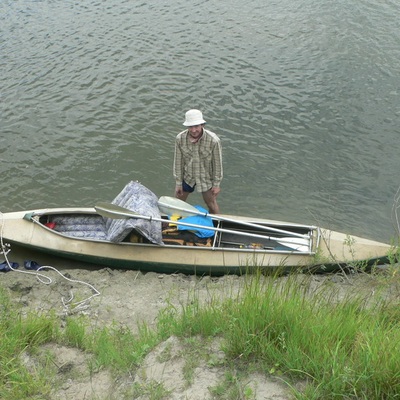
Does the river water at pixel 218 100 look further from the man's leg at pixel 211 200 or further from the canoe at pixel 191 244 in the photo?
the canoe at pixel 191 244

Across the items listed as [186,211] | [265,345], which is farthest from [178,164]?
[265,345]

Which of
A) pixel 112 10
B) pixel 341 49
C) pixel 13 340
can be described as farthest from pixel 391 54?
pixel 13 340

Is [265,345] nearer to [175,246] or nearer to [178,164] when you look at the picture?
[175,246]

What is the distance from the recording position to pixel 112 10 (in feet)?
59.2

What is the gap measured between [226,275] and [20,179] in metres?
5.56

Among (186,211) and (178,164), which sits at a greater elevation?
(178,164)

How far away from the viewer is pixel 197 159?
8656 mm

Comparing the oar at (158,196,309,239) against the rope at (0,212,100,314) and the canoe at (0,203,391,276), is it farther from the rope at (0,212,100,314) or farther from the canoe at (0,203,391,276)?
the rope at (0,212,100,314)

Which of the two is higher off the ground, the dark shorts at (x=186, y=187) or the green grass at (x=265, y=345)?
the dark shorts at (x=186, y=187)

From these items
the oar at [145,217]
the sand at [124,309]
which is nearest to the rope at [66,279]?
the sand at [124,309]

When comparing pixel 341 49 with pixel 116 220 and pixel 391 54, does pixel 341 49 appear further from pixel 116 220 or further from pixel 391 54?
pixel 116 220

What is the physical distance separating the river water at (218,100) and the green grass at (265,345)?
5.39 metres

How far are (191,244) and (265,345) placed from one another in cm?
426

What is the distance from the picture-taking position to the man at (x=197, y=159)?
8281mm
